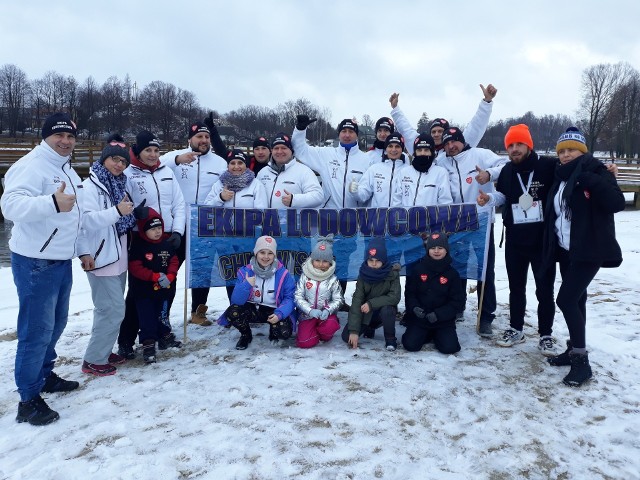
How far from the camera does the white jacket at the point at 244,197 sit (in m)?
5.74

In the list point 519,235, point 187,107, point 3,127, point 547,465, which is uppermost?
point 187,107

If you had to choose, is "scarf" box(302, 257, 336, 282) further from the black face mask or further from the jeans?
the jeans

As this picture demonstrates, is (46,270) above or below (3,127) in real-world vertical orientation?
below

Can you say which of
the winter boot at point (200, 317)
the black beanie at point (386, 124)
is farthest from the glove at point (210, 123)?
the winter boot at point (200, 317)

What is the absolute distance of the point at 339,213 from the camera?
19.1 feet

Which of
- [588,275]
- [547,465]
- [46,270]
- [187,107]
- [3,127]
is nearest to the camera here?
[547,465]

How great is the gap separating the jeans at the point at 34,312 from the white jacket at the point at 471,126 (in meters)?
4.47

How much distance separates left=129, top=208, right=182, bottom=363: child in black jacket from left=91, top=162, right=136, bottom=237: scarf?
24 cm

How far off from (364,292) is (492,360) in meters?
1.54

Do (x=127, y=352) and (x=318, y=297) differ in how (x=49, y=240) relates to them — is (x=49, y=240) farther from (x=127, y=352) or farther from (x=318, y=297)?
(x=318, y=297)

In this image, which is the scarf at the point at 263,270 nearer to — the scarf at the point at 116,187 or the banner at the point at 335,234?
the banner at the point at 335,234

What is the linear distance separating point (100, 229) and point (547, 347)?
475 centimetres

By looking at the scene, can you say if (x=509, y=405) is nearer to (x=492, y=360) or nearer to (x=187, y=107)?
(x=492, y=360)

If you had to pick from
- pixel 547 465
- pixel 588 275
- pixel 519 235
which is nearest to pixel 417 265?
pixel 519 235
